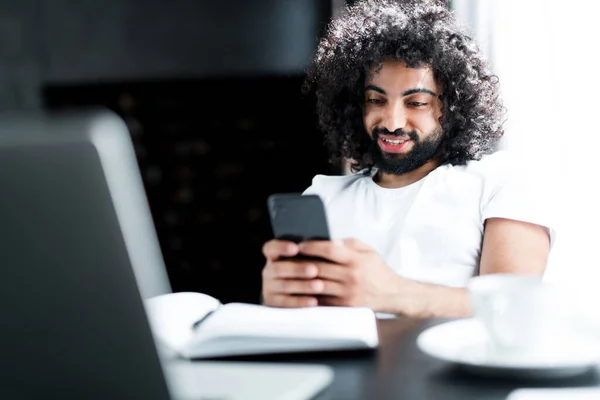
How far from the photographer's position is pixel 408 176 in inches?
71.6

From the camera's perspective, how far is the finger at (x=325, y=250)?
1040 millimetres

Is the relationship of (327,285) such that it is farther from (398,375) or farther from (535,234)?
(535,234)

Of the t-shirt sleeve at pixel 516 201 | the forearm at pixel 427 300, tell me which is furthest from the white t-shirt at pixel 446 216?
the forearm at pixel 427 300

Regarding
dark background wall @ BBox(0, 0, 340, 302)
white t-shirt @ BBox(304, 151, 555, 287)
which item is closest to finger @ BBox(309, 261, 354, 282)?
white t-shirt @ BBox(304, 151, 555, 287)

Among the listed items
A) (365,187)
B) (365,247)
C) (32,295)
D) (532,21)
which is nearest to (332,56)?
(365,187)

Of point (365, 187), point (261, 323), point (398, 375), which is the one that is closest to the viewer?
point (398, 375)

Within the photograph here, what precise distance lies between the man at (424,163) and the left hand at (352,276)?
0.05 m

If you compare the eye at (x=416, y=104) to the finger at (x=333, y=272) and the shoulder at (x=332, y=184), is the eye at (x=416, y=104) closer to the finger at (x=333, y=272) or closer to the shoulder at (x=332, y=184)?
the shoulder at (x=332, y=184)

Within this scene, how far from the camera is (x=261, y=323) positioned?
2.64ft

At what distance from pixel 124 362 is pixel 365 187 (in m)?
1.45

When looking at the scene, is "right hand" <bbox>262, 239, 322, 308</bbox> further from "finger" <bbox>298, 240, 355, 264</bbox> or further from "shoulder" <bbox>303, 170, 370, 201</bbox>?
"shoulder" <bbox>303, 170, 370, 201</bbox>

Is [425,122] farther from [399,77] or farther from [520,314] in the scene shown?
[520,314]

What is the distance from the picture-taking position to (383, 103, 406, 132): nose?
5.72 feet

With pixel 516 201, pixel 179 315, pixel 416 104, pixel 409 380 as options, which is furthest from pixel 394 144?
pixel 409 380
